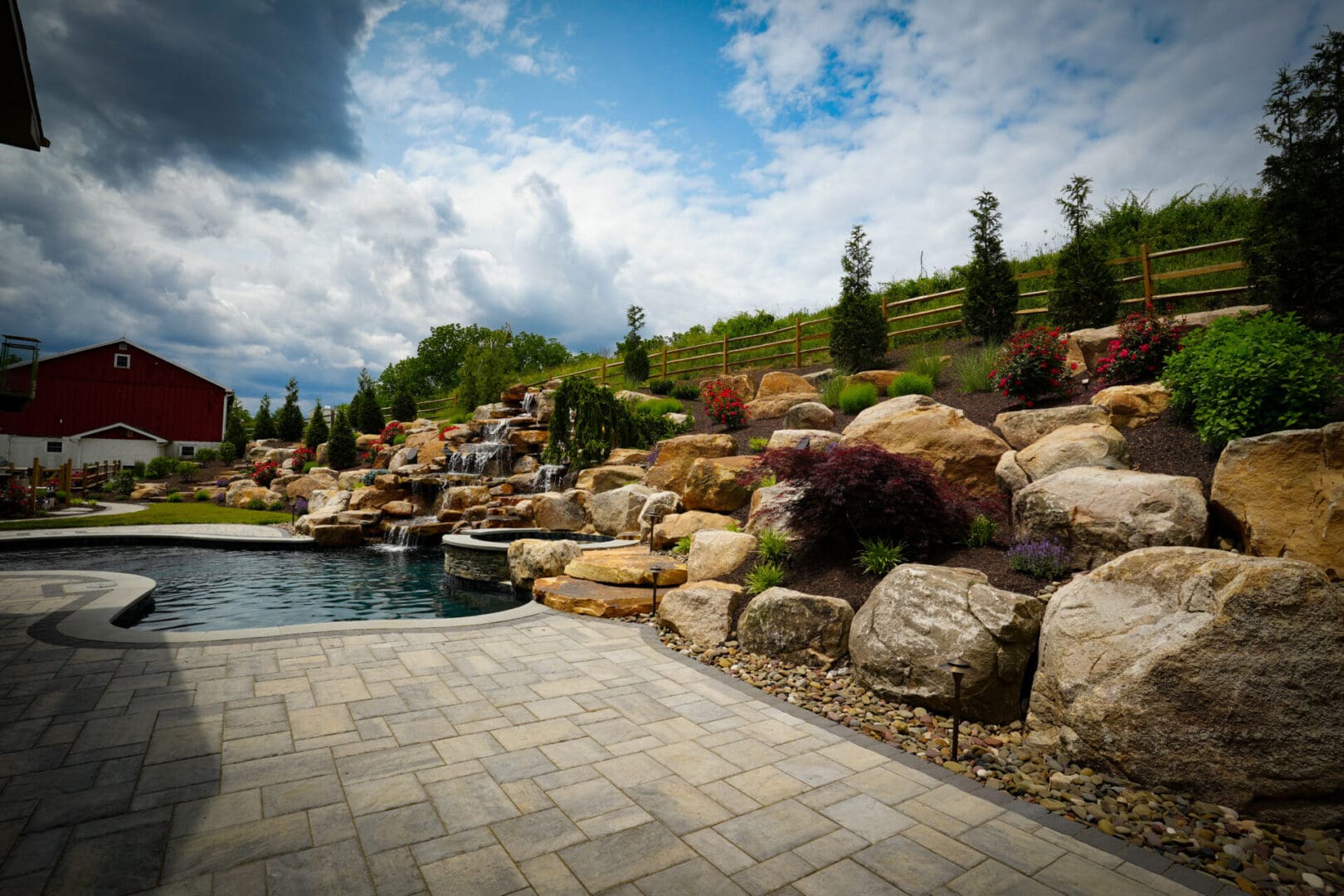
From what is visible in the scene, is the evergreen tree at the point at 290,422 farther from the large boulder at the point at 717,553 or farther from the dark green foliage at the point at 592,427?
the large boulder at the point at 717,553

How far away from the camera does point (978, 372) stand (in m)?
9.39

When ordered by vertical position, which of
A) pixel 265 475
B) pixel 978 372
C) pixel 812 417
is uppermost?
pixel 978 372

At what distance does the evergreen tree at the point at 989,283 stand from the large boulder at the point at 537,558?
909 centimetres

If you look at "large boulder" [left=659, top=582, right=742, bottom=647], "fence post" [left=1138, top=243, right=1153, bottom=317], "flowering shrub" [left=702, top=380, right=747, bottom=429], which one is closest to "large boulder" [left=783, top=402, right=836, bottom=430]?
"flowering shrub" [left=702, top=380, right=747, bottom=429]

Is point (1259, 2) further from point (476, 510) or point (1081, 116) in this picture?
point (476, 510)

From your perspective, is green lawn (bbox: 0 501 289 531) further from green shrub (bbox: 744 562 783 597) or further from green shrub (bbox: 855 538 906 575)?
green shrub (bbox: 855 538 906 575)

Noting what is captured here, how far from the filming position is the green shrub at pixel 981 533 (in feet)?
16.4

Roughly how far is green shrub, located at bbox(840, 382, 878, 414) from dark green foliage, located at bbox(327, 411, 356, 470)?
62.3 ft

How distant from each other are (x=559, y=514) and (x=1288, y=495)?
9318mm

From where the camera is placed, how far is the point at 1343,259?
21.1 ft

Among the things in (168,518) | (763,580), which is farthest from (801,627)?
(168,518)

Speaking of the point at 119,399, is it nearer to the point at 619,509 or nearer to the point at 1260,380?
the point at 619,509

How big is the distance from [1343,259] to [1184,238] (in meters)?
8.45

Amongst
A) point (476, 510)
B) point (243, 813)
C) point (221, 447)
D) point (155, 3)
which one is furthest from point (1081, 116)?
point (221, 447)
